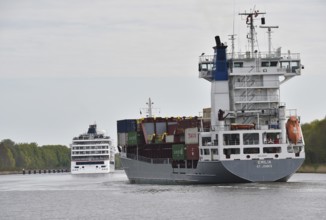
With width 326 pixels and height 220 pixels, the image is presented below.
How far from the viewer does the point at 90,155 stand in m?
176

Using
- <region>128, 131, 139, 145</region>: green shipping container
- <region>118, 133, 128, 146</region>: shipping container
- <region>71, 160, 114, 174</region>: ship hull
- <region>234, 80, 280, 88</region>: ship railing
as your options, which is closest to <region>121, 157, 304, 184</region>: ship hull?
<region>234, 80, 280, 88</region>: ship railing

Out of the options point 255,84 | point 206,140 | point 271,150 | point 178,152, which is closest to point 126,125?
point 178,152

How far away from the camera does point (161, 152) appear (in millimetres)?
97375

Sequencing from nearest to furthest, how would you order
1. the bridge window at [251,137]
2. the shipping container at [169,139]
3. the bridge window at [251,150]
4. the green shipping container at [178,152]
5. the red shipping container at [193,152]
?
the bridge window at [251,150]
the bridge window at [251,137]
the red shipping container at [193,152]
the green shipping container at [178,152]
the shipping container at [169,139]

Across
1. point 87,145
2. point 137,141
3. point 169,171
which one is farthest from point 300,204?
point 87,145

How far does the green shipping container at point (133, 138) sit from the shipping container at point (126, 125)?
5.46 feet

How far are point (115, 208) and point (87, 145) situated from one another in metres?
111

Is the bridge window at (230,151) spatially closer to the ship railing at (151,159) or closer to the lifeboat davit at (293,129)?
the lifeboat davit at (293,129)

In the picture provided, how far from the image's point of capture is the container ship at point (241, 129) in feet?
263

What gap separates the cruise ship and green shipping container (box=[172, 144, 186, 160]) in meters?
81.0

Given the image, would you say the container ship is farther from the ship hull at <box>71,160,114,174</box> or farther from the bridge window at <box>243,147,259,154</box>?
the ship hull at <box>71,160,114,174</box>

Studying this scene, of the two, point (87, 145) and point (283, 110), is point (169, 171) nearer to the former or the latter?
point (283, 110)

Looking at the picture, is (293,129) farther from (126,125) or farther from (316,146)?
(316,146)

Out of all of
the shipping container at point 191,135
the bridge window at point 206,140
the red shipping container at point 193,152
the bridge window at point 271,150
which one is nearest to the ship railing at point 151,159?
the shipping container at point 191,135
